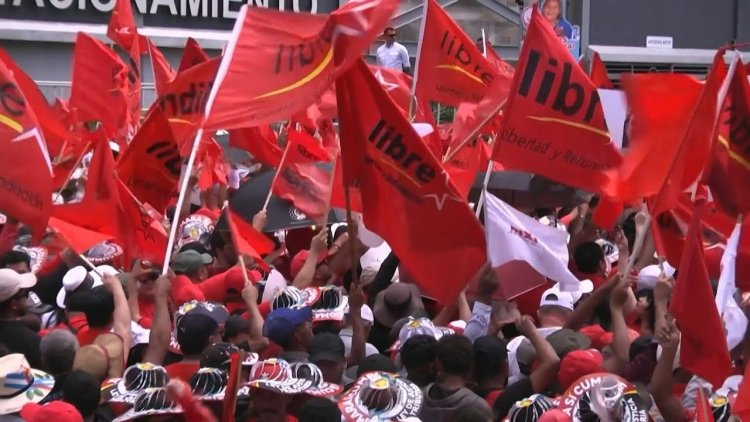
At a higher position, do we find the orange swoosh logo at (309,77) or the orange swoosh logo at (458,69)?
the orange swoosh logo at (309,77)

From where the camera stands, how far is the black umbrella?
8747 mm

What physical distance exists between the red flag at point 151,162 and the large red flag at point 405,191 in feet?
6.51

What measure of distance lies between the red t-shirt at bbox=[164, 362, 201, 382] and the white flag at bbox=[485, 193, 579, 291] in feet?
4.79

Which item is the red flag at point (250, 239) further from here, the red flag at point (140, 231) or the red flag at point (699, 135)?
the red flag at point (699, 135)

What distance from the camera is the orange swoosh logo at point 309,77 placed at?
562 cm

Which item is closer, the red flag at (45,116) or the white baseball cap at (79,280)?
the white baseball cap at (79,280)

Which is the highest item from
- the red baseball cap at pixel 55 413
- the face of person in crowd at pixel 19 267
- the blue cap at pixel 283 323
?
the red baseball cap at pixel 55 413

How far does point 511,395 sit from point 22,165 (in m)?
2.65

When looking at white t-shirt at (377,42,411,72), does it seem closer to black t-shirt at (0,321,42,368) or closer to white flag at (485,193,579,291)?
white flag at (485,193,579,291)

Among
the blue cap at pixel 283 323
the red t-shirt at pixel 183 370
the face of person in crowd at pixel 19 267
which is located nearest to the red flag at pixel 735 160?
the blue cap at pixel 283 323

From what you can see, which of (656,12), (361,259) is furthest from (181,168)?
(656,12)

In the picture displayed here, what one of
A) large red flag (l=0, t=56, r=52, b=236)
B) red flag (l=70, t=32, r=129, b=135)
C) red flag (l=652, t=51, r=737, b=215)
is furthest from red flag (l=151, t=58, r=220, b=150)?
red flag (l=70, t=32, r=129, b=135)

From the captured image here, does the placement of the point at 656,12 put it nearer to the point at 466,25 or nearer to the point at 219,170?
the point at 466,25

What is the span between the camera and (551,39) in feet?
22.7
